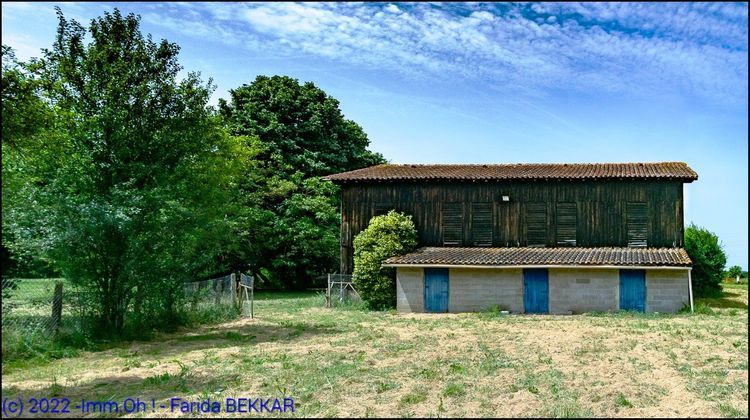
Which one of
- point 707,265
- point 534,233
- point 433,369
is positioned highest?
point 534,233

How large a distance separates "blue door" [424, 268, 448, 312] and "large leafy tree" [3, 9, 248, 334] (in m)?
9.64

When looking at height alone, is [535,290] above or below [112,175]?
below

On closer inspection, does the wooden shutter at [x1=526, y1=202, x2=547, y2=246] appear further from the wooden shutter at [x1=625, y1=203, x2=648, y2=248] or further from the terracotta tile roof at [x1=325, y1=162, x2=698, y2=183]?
the wooden shutter at [x1=625, y1=203, x2=648, y2=248]

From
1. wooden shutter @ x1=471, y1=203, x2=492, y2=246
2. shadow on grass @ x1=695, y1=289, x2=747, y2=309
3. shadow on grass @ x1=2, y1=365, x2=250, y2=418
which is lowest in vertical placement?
shadow on grass @ x1=2, y1=365, x2=250, y2=418

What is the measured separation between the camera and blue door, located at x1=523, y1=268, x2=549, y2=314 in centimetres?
2481

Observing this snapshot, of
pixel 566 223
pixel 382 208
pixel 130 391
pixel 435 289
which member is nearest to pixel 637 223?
pixel 566 223

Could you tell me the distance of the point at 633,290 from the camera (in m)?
24.2

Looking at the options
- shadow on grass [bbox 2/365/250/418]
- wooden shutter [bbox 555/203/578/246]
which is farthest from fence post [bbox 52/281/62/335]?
wooden shutter [bbox 555/203/578/246]

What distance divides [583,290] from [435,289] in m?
5.98

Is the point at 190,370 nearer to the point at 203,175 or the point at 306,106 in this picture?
the point at 203,175

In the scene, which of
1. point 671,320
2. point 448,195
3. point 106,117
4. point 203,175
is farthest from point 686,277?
point 106,117

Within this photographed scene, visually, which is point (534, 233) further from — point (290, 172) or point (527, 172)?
point (290, 172)

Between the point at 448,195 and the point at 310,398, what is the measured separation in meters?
19.3

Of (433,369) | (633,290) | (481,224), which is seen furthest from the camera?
(481,224)
